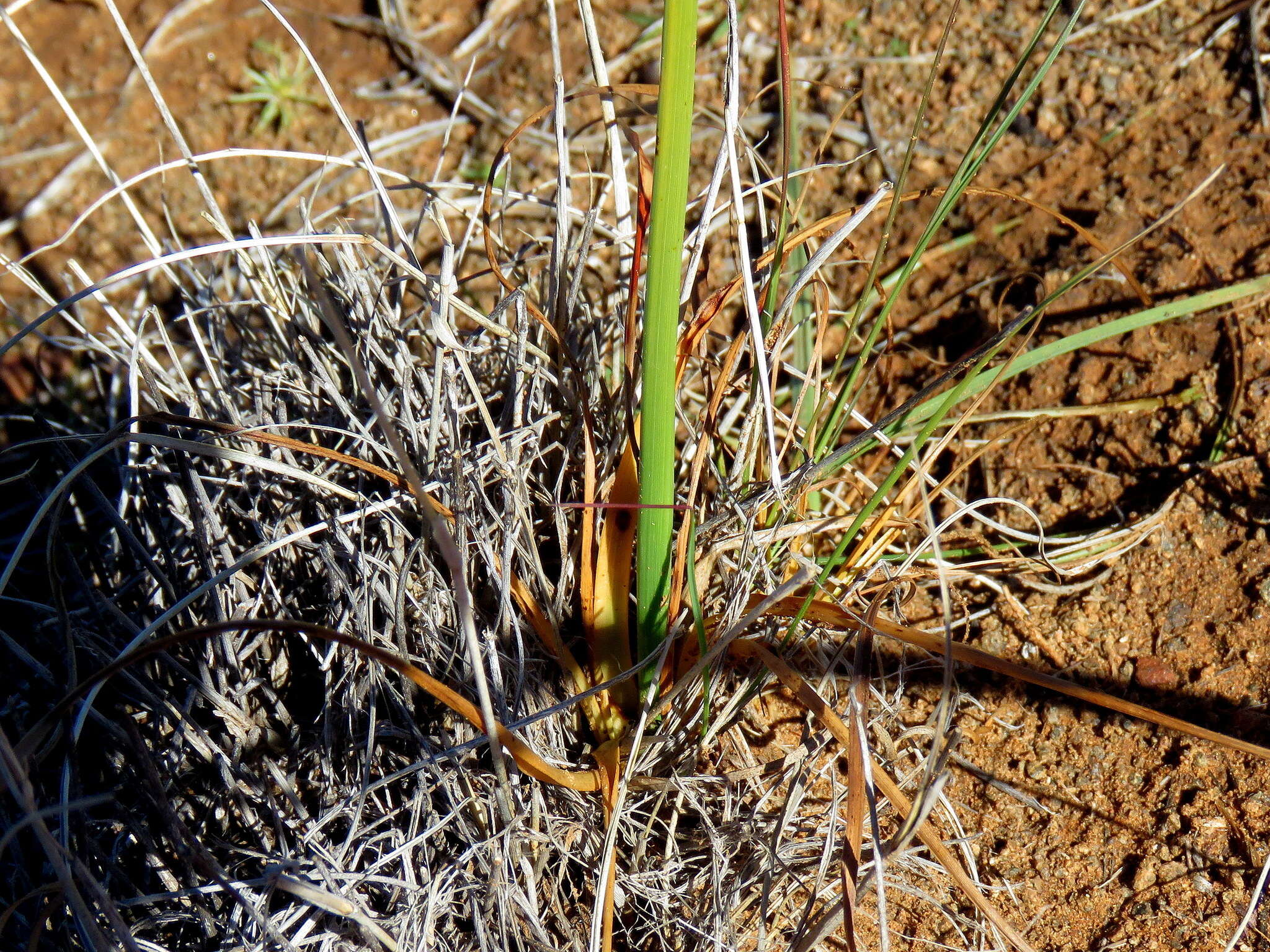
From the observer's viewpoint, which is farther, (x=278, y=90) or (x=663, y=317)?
(x=278, y=90)

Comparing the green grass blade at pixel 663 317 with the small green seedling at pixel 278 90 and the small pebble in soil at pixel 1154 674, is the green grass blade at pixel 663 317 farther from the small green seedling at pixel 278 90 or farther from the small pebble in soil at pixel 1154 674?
the small green seedling at pixel 278 90

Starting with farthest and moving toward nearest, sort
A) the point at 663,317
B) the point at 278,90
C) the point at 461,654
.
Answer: the point at 278,90, the point at 461,654, the point at 663,317

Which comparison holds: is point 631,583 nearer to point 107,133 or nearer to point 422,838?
point 422,838

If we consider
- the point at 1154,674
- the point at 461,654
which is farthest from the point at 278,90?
the point at 1154,674

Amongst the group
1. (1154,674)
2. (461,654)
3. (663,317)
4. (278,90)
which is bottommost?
(1154,674)

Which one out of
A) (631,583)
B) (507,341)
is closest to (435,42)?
(507,341)

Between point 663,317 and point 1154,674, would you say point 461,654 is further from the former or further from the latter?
point 1154,674
